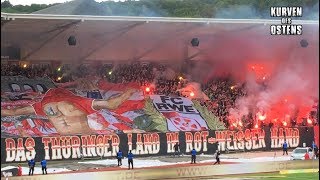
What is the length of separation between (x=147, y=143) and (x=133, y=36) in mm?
7206

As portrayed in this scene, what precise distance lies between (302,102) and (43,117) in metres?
A: 16.4

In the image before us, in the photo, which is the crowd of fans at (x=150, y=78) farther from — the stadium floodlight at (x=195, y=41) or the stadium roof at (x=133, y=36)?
the stadium floodlight at (x=195, y=41)

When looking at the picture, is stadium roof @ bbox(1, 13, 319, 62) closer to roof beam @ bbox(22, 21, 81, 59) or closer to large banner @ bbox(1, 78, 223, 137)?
roof beam @ bbox(22, 21, 81, 59)

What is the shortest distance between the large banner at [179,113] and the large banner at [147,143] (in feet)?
4.45

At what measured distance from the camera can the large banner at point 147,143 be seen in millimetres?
35897

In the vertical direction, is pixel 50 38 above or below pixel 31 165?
above

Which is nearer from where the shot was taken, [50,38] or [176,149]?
[176,149]

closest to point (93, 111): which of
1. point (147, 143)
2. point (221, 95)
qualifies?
point (147, 143)

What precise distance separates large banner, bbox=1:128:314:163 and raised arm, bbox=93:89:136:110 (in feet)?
12.5

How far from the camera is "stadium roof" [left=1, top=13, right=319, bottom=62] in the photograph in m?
38.1

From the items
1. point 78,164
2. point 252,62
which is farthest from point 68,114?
point 252,62

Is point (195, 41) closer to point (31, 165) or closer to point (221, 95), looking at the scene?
point (221, 95)

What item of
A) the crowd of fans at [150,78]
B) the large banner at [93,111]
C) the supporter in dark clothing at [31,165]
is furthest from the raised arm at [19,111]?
the supporter in dark clothing at [31,165]

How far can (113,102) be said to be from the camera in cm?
4247
